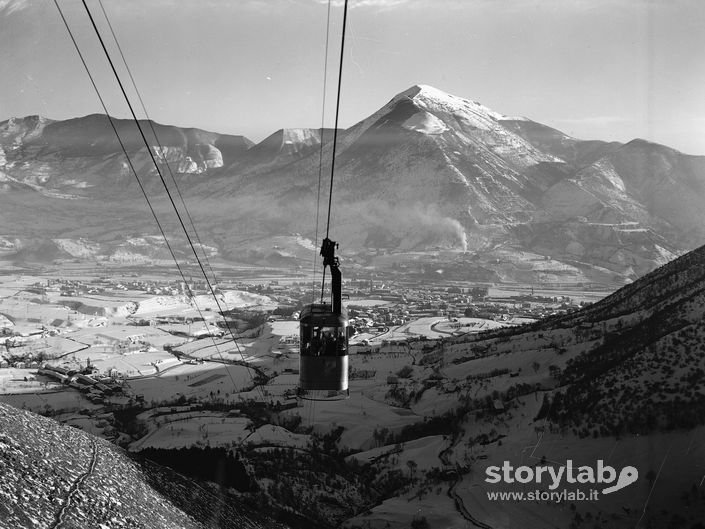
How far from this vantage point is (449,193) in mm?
108500

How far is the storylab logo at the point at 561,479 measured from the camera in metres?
11.5

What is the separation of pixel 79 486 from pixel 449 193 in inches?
4124

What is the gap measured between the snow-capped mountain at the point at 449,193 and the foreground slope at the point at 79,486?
68.5 meters

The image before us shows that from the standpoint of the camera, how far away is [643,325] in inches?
813

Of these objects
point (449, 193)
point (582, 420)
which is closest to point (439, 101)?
point (449, 193)

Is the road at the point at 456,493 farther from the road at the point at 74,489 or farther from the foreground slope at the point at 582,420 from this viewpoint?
the road at the point at 74,489

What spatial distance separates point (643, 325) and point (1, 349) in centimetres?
2788

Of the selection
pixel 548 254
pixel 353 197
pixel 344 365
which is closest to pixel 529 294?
pixel 548 254

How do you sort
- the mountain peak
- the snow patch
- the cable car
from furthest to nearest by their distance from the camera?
the mountain peak < the snow patch < the cable car

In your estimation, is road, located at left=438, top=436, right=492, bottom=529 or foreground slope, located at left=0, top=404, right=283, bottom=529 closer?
foreground slope, located at left=0, top=404, right=283, bottom=529

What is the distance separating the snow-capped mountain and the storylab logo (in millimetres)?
62079

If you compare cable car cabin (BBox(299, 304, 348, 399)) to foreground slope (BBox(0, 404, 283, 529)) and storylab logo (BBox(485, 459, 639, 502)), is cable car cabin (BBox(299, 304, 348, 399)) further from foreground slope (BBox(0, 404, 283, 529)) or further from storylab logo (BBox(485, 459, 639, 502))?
foreground slope (BBox(0, 404, 283, 529))

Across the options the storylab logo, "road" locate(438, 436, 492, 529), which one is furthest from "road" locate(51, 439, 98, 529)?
the storylab logo

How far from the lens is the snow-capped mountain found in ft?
305
